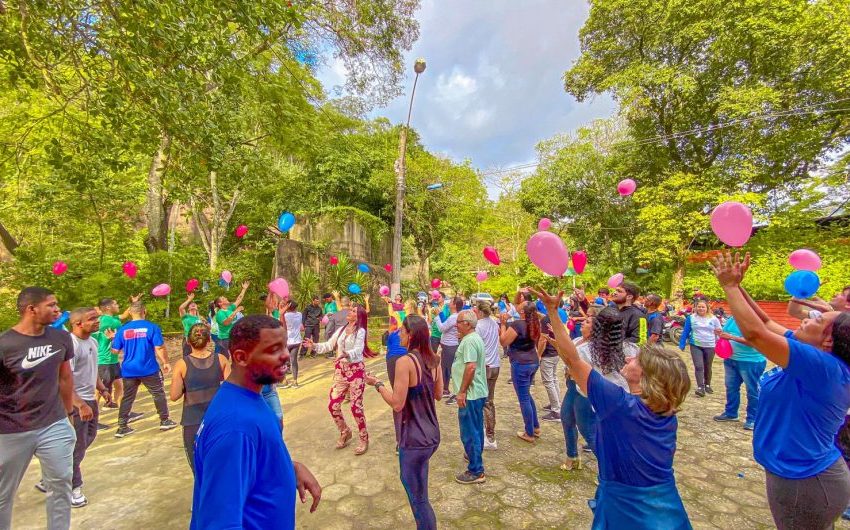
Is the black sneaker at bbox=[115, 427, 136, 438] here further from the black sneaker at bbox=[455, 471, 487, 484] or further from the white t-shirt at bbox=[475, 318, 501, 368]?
the white t-shirt at bbox=[475, 318, 501, 368]

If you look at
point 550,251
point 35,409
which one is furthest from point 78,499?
point 550,251

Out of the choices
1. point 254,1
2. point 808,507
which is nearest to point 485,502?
point 808,507

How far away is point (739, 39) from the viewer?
13.4 meters

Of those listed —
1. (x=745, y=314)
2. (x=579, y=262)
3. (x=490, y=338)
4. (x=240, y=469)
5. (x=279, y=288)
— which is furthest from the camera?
(x=579, y=262)

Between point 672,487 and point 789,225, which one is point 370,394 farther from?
point 789,225

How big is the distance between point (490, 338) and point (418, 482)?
8.58 feet

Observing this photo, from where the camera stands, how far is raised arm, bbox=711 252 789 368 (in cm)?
192


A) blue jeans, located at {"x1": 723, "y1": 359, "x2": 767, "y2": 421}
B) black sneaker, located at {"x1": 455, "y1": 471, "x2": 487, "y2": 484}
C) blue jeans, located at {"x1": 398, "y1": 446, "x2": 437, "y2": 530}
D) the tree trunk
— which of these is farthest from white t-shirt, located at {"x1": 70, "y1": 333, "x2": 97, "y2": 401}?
the tree trunk

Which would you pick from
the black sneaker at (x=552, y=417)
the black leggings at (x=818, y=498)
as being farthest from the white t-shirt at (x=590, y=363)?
the black sneaker at (x=552, y=417)

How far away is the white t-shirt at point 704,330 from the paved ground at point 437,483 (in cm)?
145

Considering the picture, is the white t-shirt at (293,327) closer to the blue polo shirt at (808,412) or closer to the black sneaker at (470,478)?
the black sneaker at (470,478)

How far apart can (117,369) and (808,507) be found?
307 inches

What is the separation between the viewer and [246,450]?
1354 millimetres

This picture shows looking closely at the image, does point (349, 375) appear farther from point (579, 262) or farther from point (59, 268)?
point (59, 268)
